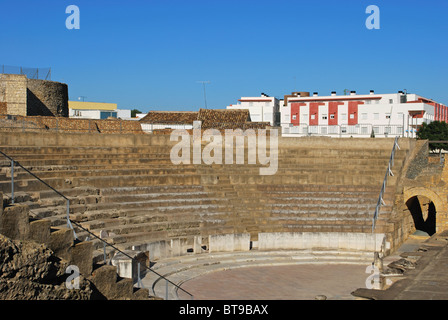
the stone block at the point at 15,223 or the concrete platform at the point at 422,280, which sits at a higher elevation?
the stone block at the point at 15,223

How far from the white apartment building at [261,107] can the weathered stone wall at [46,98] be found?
26451 mm

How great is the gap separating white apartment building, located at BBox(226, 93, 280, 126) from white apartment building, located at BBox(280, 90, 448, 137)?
170 centimetres

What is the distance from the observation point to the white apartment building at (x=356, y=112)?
164 feet

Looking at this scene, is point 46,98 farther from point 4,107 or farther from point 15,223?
point 15,223

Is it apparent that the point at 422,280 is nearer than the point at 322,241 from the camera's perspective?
Yes

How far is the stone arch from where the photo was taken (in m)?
22.0

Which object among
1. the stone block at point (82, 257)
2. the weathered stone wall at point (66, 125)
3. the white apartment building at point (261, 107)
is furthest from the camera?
the white apartment building at point (261, 107)

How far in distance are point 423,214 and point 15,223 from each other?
20212 millimetres

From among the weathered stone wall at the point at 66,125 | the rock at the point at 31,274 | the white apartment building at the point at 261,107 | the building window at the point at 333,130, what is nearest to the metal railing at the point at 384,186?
the rock at the point at 31,274

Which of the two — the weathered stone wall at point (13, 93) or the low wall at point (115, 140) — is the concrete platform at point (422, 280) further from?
the weathered stone wall at point (13, 93)

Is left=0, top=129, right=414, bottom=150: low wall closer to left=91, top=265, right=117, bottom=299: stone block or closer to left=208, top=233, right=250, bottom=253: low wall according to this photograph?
left=208, top=233, right=250, bottom=253: low wall

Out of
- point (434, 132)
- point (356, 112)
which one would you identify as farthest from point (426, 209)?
point (356, 112)

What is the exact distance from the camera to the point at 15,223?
384 inches

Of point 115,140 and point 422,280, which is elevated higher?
point 115,140
